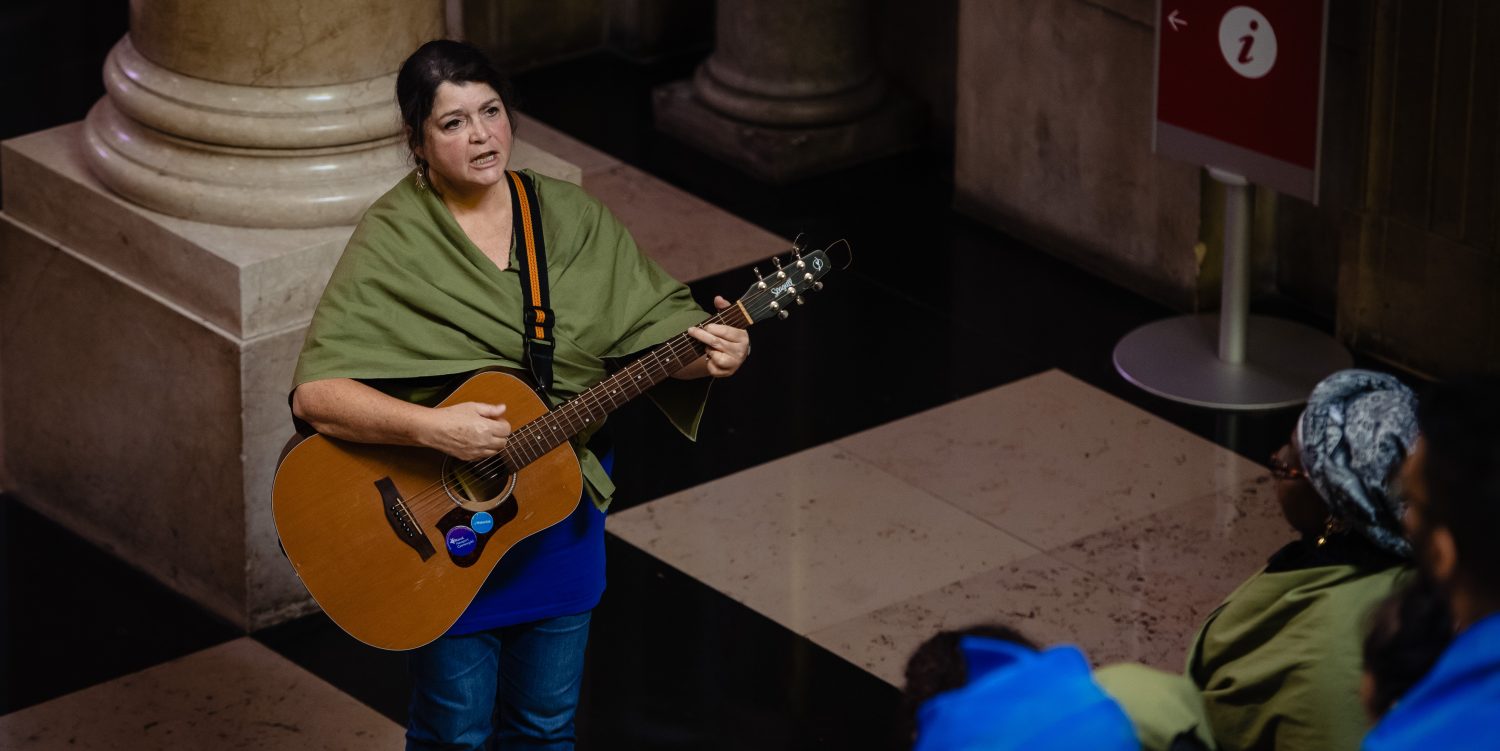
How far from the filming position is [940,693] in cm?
246

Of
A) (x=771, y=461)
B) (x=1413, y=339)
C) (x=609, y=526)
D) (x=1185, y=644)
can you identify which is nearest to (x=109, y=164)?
(x=609, y=526)

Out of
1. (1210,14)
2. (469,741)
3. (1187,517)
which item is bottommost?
(1187,517)

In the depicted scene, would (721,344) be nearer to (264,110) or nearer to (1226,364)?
(264,110)

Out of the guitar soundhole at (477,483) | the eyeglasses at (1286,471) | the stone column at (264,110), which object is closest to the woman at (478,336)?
the guitar soundhole at (477,483)

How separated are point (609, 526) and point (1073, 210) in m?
2.45

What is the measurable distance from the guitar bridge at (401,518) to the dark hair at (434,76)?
56 centimetres

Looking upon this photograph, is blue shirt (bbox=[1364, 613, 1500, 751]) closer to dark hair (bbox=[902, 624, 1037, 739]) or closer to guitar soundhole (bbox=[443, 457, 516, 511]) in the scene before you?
dark hair (bbox=[902, 624, 1037, 739])

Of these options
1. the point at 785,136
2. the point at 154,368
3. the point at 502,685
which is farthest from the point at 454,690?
the point at 785,136

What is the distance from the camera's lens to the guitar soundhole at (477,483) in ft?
12.0

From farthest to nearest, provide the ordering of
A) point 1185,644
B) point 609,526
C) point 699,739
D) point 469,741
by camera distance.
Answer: point 609,526 < point 1185,644 < point 699,739 < point 469,741

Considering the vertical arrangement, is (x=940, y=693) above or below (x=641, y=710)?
above

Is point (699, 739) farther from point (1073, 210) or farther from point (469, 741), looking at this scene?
point (1073, 210)

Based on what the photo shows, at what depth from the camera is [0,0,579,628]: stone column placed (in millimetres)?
4863

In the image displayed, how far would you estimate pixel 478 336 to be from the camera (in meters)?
3.60
